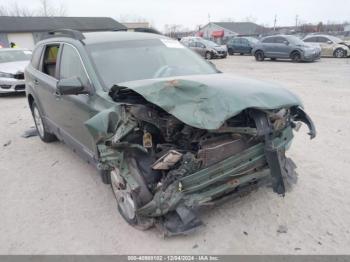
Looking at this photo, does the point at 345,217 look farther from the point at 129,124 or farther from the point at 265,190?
the point at 129,124

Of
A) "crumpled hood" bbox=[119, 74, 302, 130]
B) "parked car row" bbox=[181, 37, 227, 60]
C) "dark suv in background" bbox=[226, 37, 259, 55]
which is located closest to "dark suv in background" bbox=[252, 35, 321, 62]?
"parked car row" bbox=[181, 37, 227, 60]

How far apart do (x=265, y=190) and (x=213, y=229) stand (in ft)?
3.21

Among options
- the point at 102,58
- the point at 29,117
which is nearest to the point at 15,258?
the point at 102,58

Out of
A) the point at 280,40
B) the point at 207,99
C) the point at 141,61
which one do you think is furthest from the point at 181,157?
the point at 280,40

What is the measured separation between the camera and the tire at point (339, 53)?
20.8 metres

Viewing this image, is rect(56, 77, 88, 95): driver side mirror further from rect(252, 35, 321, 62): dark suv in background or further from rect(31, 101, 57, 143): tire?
rect(252, 35, 321, 62): dark suv in background

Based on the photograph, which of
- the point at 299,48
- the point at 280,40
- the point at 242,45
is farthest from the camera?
the point at 242,45

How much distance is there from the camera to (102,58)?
3.81 metres

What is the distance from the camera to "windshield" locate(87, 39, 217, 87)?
3.71 meters

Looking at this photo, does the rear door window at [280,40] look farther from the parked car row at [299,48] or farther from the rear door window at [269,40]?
the rear door window at [269,40]

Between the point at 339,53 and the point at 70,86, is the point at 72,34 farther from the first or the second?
the point at 339,53

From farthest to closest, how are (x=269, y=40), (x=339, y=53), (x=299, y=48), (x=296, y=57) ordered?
(x=339, y=53) → (x=269, y=40) → (x=296, y=57) → (x=299, y=48)

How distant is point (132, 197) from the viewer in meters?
2.98

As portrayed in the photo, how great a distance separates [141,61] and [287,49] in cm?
1765
